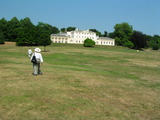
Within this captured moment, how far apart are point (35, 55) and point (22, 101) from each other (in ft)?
16.8

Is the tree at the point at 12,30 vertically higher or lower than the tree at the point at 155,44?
higher

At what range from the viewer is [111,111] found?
19.6ft

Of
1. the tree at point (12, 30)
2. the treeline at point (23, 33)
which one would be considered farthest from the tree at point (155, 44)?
the tree at point (12, 30)

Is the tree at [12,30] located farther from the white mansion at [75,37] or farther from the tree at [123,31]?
the tree at [123,31]

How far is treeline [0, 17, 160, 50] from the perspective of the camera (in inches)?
2768

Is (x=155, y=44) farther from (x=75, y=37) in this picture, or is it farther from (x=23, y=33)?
(x=23, y=33)

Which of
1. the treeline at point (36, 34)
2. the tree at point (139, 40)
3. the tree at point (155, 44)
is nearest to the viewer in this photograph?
the treeline at point (36, 34)

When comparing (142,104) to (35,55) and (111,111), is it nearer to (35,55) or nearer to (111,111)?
(111,111)

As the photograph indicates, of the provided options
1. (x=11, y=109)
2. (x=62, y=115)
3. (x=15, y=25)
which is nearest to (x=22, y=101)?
(x=11, y=109)

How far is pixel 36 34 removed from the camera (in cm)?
7125

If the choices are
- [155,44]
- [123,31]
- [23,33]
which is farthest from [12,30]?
[155,44]

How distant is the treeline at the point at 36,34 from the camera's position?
7032cm

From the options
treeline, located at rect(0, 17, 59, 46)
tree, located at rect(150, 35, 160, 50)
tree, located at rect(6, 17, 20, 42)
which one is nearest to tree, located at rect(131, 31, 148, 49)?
tree, located at rect(150, 35, 160, 50)

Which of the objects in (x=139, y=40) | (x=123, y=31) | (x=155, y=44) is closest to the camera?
(x=139, y=40)
